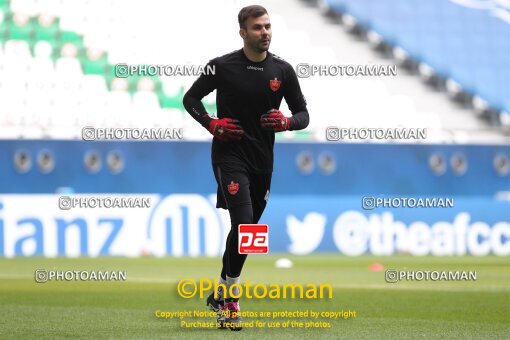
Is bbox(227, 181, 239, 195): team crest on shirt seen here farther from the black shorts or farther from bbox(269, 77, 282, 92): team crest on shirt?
bbox(269, 77, 282, 92): team crest on shirt

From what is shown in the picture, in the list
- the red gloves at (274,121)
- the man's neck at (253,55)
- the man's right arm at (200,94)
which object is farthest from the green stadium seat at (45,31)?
the red gloves at (274,121)

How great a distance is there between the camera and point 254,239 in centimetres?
798

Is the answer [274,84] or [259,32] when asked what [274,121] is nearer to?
[274,84]

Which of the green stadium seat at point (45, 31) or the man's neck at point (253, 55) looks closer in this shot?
the man's neck at point (253, 55)

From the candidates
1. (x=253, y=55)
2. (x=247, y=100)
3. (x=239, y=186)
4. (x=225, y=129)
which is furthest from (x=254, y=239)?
(x=253, y=55)

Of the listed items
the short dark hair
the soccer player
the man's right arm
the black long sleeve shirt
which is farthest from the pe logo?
the short dark hair

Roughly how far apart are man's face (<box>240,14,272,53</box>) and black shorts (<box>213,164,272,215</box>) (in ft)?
3.07

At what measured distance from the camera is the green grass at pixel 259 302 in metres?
8.00

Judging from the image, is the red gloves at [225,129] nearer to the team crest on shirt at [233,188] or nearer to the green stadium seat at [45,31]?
the team crest on shirt at [233,188]

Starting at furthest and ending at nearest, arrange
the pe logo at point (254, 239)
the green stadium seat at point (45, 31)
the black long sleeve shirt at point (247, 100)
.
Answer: the green stadium seat at point (45, 31), the black long sleeve shirt at point (247, 100), the pe logo at point (254, 239)

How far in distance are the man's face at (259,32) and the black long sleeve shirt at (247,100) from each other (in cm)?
22

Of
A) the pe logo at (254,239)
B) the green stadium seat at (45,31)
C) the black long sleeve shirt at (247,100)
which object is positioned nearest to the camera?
the pe logo at (254,239)

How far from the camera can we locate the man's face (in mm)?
7969

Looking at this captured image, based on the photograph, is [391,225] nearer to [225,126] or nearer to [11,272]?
[11,272]
